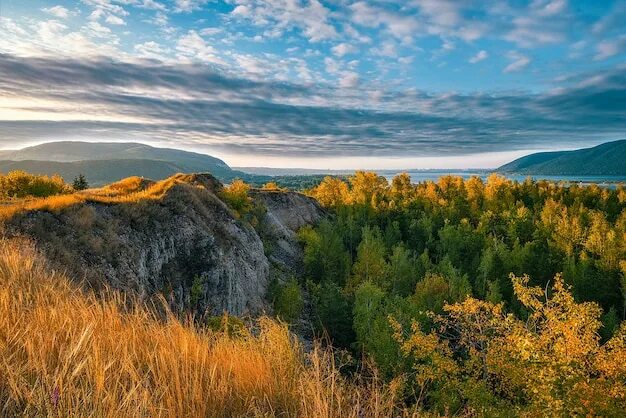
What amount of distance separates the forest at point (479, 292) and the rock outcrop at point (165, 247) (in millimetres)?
7786

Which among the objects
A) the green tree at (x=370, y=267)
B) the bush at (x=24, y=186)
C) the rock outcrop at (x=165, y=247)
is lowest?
the green tree at (x=370, y=267)

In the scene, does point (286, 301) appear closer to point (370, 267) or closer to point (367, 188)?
point (370, 267)

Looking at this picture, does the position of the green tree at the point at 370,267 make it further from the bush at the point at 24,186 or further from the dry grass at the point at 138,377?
the dry grass at the point at 138,377

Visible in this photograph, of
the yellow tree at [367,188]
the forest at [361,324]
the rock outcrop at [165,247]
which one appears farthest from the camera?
the yellow tree at [367,188]

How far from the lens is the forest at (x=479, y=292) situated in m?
13.4

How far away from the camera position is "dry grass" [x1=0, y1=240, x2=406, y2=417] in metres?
2.69

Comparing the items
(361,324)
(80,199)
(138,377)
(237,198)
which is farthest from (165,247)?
(138,377)

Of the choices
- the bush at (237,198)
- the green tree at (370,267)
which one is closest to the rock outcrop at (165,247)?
the bush at (237,198)

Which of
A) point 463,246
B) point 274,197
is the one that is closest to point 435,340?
point 463,246

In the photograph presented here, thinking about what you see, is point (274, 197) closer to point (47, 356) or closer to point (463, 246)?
point (463, 246)

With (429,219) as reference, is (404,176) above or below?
above

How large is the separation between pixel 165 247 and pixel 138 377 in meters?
22.7

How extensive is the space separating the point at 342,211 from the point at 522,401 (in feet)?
215

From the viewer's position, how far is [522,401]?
18.2m
